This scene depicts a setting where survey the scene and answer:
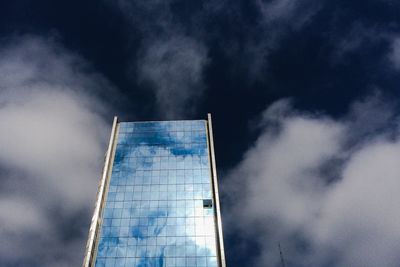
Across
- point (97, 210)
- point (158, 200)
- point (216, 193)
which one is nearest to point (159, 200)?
point (158, 200)

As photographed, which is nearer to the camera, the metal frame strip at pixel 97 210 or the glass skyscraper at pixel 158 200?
the metal frame strip at pixel 97 210

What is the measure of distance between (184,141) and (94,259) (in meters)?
34.9

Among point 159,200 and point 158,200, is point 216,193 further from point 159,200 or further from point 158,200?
point 158,200

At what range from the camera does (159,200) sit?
72.8 meters

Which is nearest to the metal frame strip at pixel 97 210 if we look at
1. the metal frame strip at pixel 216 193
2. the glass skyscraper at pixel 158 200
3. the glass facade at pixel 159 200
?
the glass skyscraper at pixel 158 200

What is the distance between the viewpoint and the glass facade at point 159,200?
212ft

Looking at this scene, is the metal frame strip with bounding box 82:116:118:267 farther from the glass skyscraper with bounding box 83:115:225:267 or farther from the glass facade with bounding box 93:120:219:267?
the glass facade with bounding box 93:120:219:267

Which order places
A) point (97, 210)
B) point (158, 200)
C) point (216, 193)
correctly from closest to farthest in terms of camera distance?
point (97, 210) → point (158, 200) → point (216, 193)

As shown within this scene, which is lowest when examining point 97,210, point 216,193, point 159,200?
point 97,210

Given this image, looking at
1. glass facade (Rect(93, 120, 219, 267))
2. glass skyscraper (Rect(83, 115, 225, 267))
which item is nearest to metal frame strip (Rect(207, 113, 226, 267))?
glass skyscraper (Rect(83, 115, 225, 267))

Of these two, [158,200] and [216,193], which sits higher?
[216,193]

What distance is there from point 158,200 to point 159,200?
229mm

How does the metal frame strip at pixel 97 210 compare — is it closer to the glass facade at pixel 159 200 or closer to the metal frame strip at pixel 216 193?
the glass facade at pixel 159 200

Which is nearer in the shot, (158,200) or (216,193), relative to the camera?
(158,200)
